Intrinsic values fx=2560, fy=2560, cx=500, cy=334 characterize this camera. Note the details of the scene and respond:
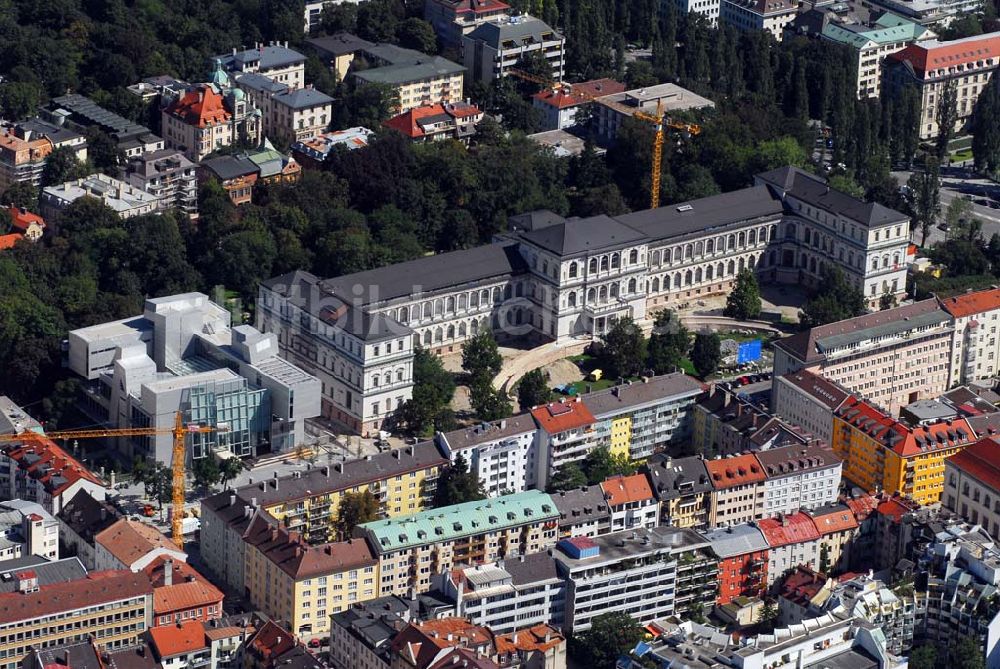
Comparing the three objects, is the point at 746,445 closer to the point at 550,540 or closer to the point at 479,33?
the point at 550,540

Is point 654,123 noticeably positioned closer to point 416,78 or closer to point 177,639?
point 416,78

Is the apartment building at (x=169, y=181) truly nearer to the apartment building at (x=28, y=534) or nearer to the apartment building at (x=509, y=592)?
the apartment building at (x=28, y=534)

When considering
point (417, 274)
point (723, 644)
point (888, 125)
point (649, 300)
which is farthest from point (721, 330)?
point (723, 644)

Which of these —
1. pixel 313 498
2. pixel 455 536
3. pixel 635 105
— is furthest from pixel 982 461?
pixel 635 105

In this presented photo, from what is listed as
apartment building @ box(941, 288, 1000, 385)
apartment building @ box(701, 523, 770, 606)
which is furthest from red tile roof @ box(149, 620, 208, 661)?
apartment building @ box(941, 288, 1000, 385)

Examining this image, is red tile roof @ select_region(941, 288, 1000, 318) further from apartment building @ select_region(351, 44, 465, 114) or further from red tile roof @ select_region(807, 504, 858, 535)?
apartment building @ select_region(351, 44, 465, 114)
